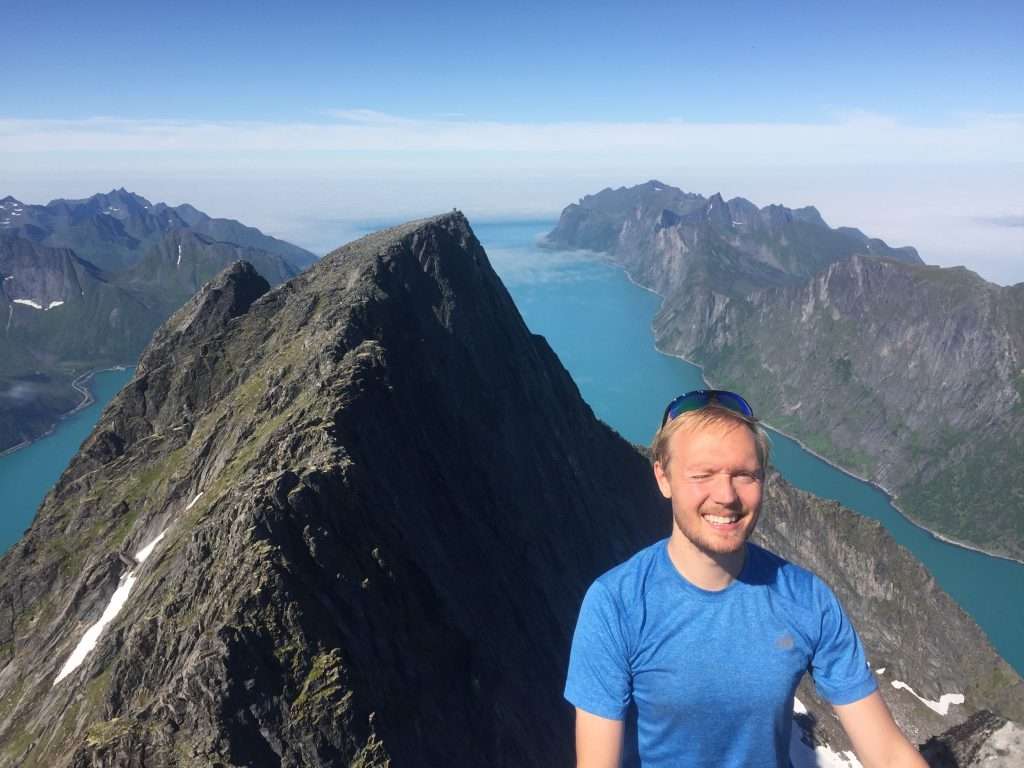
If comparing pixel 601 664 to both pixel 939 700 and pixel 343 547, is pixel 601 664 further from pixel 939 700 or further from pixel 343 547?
pixel 939 700

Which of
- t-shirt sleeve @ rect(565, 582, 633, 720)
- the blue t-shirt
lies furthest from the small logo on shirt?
t-shirt sleeve @ rect(565, 582, 633, 720)

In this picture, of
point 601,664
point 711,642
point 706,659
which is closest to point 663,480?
point 711,642

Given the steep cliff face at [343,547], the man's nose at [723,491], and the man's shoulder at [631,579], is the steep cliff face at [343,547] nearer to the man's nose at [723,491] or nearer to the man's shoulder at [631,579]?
the man's shoulder at [631,579]

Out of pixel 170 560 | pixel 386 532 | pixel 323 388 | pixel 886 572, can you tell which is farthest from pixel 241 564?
pixel 886 572

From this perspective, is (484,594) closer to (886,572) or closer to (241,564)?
(241,564)

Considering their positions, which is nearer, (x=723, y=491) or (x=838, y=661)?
(x=723, y=491)

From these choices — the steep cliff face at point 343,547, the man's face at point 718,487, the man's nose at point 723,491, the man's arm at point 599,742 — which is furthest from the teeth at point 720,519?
the steep cliff face at point 343,547
